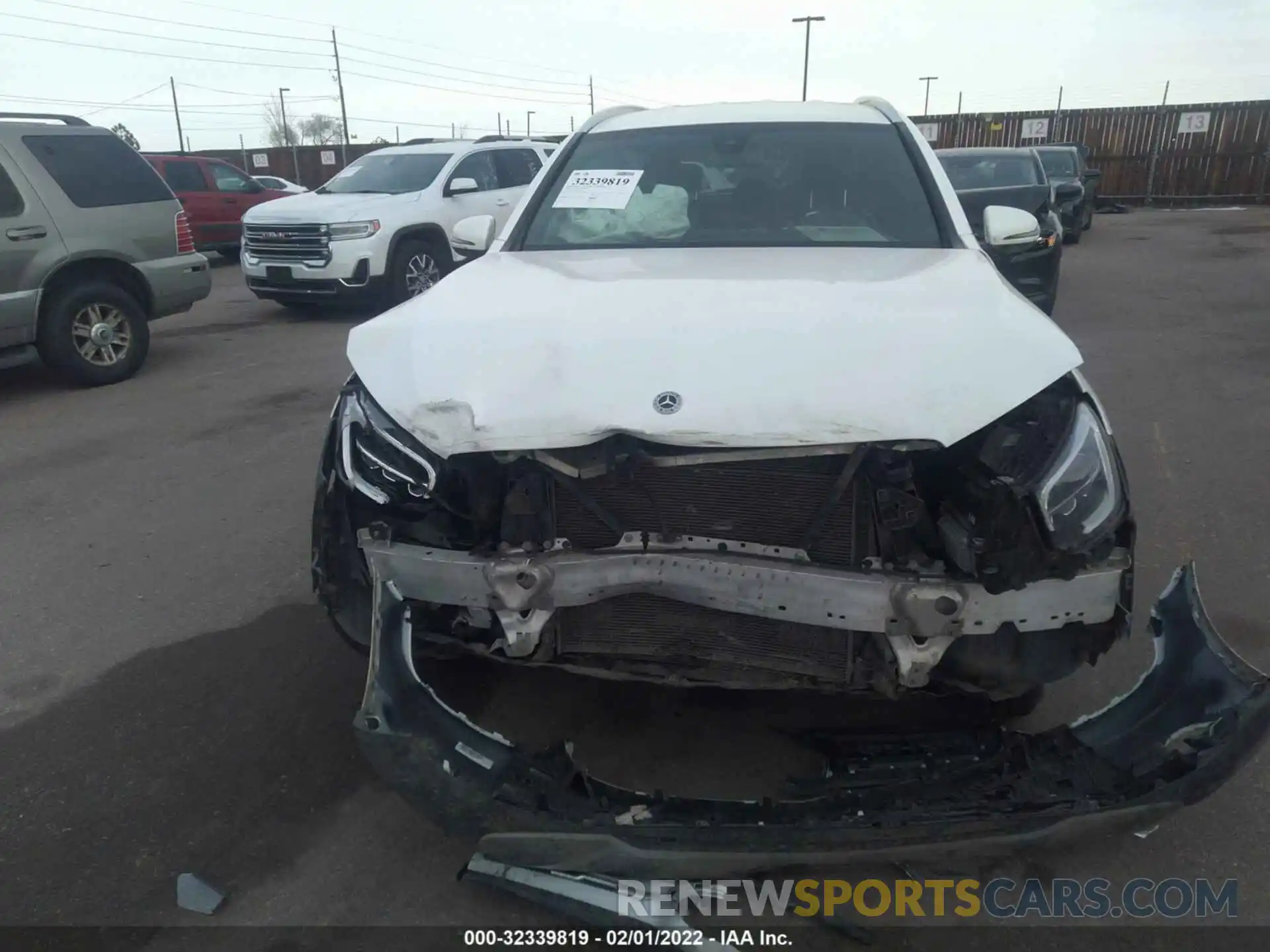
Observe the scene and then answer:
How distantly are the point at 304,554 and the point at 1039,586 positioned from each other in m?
3.24

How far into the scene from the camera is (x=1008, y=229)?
372cm

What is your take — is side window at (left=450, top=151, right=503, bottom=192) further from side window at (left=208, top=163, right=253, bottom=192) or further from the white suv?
side window at (left=208, top=163, right=253, bottom=192)

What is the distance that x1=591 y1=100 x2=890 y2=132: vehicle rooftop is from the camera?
404 cm

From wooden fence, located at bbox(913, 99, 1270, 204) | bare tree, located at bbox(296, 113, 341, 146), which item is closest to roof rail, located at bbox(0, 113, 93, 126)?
wooden fence, located at bbox(913, 99, 1270, 204)

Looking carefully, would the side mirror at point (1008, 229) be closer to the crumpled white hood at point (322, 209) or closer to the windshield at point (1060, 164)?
the crumpled white hood at point (322, 209)

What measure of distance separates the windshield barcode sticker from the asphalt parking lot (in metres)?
1.98

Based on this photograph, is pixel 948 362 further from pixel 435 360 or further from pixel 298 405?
pixel 298 405

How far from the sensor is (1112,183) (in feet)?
86.2

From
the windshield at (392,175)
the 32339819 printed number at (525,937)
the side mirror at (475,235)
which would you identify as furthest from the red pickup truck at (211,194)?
the 32339819 printed number at (525,937)

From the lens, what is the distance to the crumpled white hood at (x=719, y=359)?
85.4 inches

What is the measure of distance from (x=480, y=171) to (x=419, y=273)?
5.77 feet

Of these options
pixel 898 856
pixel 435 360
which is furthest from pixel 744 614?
pixel 435 360

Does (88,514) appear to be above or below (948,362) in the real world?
below

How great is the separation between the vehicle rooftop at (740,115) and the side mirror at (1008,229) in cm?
65
